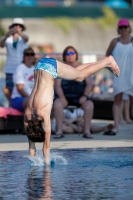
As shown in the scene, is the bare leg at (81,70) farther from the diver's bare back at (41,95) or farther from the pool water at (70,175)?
the pool water at (70,175)

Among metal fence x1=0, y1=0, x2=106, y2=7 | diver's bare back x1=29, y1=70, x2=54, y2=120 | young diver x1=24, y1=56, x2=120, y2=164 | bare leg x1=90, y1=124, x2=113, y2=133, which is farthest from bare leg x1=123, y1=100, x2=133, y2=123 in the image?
metal fence x1=0, y1=0, x2=106, y2=7

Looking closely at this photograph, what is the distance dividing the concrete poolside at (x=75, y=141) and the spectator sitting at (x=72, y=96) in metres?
0.27

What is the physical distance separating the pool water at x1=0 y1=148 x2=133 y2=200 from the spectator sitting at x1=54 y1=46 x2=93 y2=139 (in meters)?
1.78

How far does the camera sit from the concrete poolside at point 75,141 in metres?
10.9

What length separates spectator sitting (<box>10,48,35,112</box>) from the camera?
1270cm

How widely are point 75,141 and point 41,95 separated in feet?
8.63

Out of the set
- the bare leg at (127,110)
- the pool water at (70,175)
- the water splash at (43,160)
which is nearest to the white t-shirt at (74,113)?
the bare leg at (127,110)

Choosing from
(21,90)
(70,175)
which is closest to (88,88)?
(21,90)

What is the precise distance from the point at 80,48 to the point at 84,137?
2971cm

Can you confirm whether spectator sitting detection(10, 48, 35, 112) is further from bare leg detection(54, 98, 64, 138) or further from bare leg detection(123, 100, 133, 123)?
bare leg detection(123, 100, 133, 123)

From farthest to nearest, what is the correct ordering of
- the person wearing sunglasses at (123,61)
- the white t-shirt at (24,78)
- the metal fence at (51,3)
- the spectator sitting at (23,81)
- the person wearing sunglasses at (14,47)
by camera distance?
the metal fence at (51,3) < the person wearing sunglasses at (14,47) < the white t-shirt at (24,78) < the spectator sitting at (23,81) < the person wearing sunglasses at (123,61)

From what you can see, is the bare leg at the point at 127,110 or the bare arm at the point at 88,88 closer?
the bare arm at the point at 88,88

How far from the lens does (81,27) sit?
43.0 metres

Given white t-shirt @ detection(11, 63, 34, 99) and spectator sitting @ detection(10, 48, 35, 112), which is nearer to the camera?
spectator sitting @ detection(10, 48, 35, 112)
